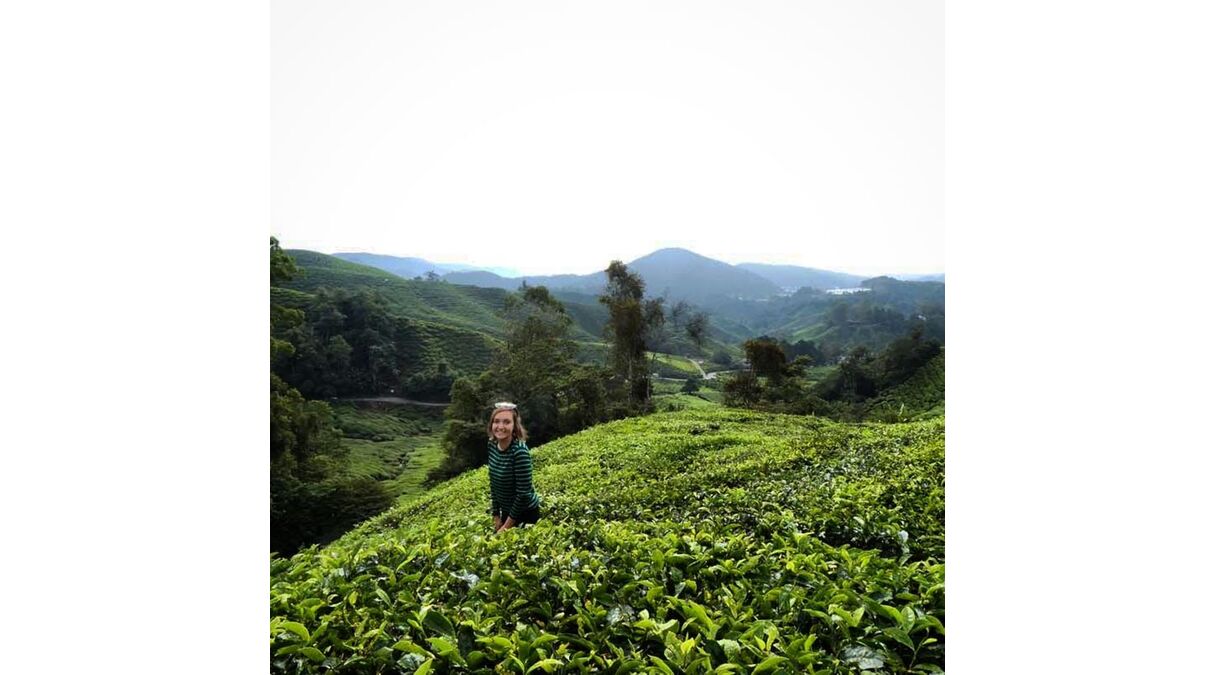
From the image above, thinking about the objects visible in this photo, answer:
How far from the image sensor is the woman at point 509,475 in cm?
271

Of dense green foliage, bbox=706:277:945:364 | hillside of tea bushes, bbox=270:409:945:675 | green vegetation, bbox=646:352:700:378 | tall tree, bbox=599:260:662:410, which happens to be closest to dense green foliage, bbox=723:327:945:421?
dense green foliage, bbox=706:277:945:364

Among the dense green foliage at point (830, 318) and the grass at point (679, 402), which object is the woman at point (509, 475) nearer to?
the grass at point (679, 402)

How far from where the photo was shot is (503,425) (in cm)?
271

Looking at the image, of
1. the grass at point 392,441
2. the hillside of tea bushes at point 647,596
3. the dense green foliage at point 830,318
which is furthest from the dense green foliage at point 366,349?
the hillside of tea bushes at point 647,596

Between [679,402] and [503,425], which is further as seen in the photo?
[679,402]

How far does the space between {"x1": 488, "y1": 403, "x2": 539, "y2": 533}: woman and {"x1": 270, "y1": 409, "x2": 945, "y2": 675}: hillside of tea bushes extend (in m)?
0.09

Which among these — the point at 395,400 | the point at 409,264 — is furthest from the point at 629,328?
the point at 409,264

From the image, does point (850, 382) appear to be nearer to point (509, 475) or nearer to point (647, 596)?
point (509, 475)

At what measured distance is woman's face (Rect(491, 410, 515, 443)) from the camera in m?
2.72

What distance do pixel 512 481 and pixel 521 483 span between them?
4 centimetres

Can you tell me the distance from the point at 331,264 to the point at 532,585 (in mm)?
10220
